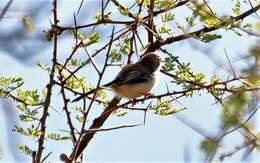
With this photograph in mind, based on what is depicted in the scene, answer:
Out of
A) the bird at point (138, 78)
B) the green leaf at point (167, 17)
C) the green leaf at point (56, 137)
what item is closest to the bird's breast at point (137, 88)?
the bird at point (138, 78)

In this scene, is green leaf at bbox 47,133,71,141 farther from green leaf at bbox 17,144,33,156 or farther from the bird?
the bird

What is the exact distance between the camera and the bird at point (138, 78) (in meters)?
6.44

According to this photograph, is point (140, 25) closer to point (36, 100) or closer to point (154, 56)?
point (36, 100)

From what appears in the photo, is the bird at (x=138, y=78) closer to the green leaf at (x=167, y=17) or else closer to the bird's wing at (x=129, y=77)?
the bird's wing at (x=129, y=77)

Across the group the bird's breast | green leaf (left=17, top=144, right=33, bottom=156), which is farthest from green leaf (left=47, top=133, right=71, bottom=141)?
the bird's breast

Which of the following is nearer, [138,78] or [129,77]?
[129,77]

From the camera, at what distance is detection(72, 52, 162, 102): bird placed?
6.44 m

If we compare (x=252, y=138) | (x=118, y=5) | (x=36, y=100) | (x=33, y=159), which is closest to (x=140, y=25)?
(x=118, y=5)

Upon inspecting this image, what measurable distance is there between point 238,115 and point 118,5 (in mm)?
2883

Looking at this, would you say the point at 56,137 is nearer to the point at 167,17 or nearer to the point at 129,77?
the point at 167,17

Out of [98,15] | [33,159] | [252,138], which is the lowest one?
[252,138]

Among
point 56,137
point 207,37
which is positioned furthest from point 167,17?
point 56,137

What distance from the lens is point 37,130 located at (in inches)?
167

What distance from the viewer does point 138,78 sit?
6.95 meters
